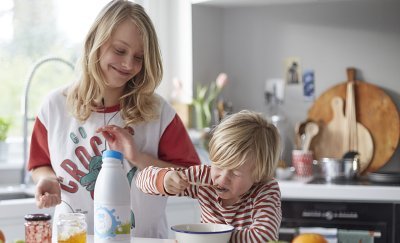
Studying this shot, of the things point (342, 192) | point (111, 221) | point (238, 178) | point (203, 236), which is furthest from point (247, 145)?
point (342, 192)

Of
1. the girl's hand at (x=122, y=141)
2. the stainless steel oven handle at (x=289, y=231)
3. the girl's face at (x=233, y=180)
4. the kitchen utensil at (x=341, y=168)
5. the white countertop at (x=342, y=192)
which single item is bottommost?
the stainless steel oven handle at (x=289, y=231)

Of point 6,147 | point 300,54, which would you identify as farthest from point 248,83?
point 6,147

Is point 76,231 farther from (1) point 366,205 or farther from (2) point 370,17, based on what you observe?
(2) point 370,17

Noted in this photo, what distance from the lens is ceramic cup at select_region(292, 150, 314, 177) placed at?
137 inches

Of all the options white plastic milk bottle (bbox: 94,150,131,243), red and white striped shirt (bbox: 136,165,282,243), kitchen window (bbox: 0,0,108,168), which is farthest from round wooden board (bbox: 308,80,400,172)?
white plastic milk bottle (bbox: 94,150,131,243)

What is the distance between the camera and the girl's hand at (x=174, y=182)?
65.9 inches

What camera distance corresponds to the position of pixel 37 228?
160cm

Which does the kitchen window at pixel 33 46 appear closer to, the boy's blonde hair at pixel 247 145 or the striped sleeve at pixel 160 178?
the striped sleeve at pixel 160 178

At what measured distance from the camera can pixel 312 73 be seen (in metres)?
3.70

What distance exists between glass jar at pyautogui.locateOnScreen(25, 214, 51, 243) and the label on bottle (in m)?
0.13

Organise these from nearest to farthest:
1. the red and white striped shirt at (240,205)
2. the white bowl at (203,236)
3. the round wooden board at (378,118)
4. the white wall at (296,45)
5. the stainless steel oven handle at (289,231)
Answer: the white bowl at (203,236)
the red and white striped shirt at (240,205)
the stainless steel oven handle at (289,231)
the round wooden board at (378,118)
the white wall at (296,45)

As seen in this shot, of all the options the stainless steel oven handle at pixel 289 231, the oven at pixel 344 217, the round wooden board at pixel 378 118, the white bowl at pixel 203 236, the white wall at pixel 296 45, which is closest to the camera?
the white bowl at pixel 203 236

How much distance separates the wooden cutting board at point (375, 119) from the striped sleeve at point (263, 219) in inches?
70.7

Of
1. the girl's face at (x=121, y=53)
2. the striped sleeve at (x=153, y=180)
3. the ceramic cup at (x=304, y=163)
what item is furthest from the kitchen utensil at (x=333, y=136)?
the striped sleeve at (x=153, y=180)
